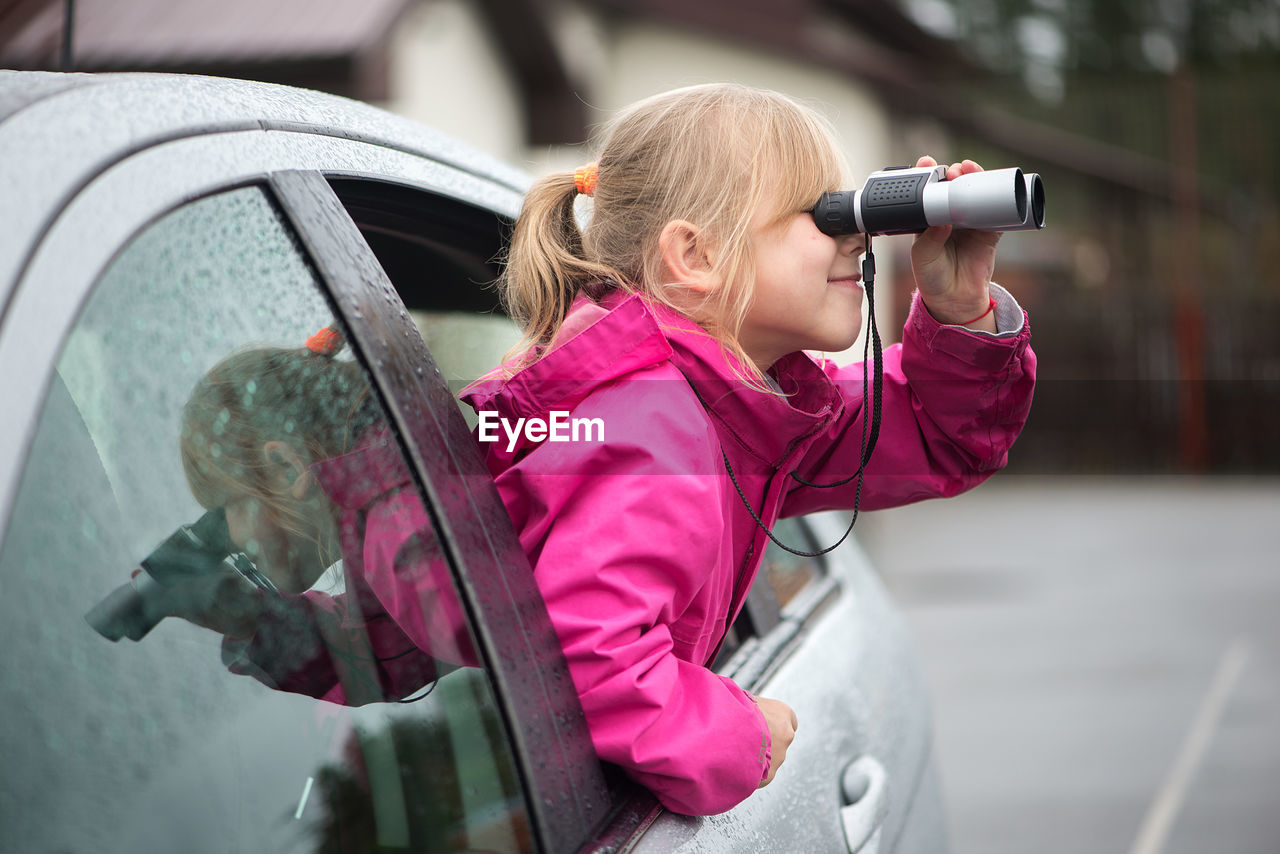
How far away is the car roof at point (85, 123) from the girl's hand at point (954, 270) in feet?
2.27

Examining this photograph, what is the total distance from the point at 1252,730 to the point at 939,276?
4815 mm

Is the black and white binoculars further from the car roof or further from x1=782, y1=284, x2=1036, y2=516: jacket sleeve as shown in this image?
the car roof

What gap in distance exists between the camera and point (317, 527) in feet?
3.48


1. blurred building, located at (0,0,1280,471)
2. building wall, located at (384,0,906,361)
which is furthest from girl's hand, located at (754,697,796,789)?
building wall, located at (384,0,906,361)

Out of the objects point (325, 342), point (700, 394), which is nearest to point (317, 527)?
point (325, 342)

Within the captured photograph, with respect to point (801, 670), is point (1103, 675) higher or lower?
lower

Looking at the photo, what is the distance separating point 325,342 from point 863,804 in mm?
992

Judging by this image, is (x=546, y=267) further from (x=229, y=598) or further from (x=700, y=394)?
(x=229, y=598)

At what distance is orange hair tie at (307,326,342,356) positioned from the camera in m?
1.08

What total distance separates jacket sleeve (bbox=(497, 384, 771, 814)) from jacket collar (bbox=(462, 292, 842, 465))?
53 mm

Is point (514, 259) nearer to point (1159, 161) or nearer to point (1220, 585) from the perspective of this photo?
point (1220, 585)

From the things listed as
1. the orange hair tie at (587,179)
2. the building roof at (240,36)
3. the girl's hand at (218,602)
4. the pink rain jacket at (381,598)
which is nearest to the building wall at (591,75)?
the building roof at (240,36)

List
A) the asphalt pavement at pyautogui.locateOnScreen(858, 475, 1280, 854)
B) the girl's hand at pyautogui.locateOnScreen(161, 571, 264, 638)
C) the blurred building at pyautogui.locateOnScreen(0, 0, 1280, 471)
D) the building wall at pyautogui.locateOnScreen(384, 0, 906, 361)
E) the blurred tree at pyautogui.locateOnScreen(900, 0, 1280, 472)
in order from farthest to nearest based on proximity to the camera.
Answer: the blurred tree at pyautogui.locateOnScreen(900, 0, 1280, 472) → the building wall at pyautogui.locateOnScreen(384, 0, 906, 361) → the blurred building at pyautogui.locateOnScreen(0, 0, 1280, 471) → the asphalt pavement at pyautogui.locateOnScreen(858, 475, 1280, 854) → the girl's hand at pyautogui.locateOnScreen(161, 571, 264, 638)

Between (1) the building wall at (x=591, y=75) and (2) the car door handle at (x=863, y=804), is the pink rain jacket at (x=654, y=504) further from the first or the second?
(1) the building wall at (x=591, y=75)
